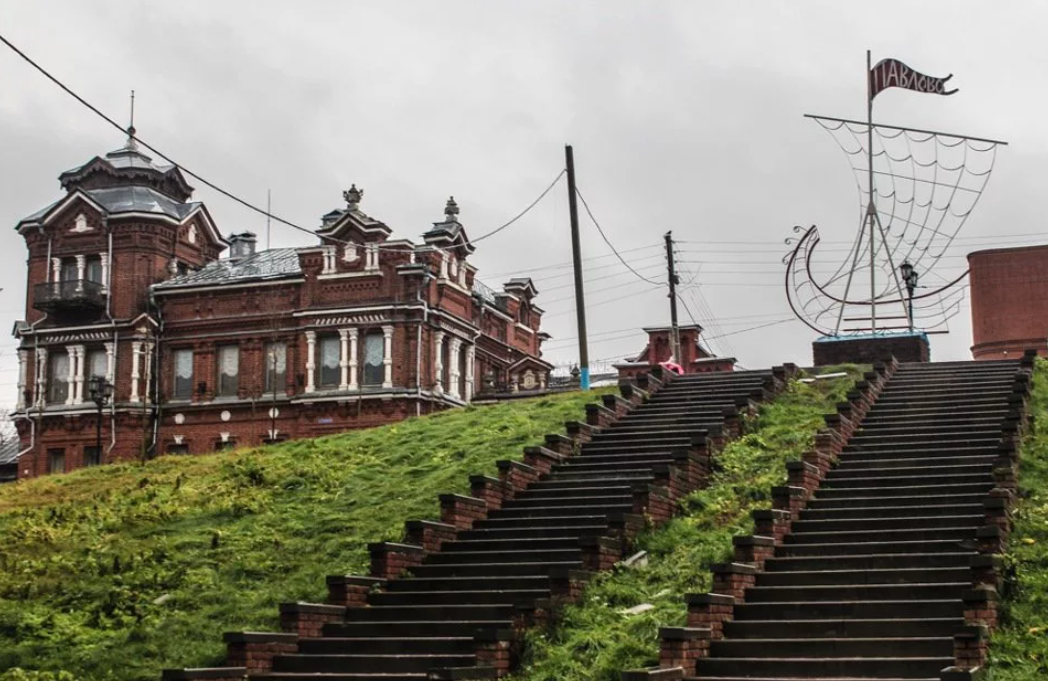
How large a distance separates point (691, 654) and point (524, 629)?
226 cm

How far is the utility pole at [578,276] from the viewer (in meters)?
37.4

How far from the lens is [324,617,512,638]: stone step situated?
61.1ft

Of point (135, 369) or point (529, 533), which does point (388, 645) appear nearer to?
point (529, 533)

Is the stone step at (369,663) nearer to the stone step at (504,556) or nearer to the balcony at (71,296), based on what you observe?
the stone step at (504,556)

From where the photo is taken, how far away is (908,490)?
Result: 2150 centimetres

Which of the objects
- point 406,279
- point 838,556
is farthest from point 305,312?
point 838,556

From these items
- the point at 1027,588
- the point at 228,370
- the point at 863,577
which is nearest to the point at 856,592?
the point at 863,577

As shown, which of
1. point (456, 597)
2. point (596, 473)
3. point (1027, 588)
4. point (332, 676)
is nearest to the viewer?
point (1027, 588)

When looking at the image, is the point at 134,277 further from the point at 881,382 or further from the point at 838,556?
the point at 838,556

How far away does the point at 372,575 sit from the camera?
830 inches

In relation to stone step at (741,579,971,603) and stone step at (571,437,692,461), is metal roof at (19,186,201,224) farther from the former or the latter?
stone step at (741,579,971,603)

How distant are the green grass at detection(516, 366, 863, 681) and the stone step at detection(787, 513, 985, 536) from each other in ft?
2.88

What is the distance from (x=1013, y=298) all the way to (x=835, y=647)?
24015 millimetres

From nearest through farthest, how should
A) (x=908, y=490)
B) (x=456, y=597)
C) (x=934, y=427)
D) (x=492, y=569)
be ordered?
(x=456, y=597), (x=492, y=569), (x=908, y=490), (x=934, y=427)
